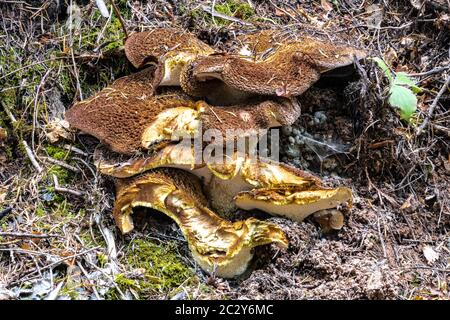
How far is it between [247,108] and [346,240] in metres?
1.07

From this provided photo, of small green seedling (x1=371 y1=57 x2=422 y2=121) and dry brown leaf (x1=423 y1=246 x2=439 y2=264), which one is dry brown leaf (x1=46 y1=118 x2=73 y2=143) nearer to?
small green seedling (x1=371 y1=57 x2=422 y2=121)

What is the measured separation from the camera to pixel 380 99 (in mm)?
4023

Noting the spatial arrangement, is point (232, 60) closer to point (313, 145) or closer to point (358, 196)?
point (313, 145)

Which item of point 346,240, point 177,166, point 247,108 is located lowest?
point 346,240

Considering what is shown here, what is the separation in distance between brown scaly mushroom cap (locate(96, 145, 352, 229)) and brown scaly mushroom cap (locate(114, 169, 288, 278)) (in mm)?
87

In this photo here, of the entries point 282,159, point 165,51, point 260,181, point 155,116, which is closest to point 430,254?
point 282,159

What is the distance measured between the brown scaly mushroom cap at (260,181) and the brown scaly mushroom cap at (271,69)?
449 millimetres

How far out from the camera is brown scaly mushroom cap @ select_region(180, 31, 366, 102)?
3.51 m

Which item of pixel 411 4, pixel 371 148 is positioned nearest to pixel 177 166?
pixel 371 148

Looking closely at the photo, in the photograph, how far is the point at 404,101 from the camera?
153 inches

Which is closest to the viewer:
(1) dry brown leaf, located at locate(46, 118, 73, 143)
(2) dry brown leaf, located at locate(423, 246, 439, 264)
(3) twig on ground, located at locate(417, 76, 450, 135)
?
(2) dry brown leaf, located at locate(423, 246, 439, 264)

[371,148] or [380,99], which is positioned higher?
[380,99]

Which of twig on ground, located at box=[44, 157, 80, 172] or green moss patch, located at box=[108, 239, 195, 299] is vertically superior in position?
twig on ground, located at box=[44, 157, 80, 172]

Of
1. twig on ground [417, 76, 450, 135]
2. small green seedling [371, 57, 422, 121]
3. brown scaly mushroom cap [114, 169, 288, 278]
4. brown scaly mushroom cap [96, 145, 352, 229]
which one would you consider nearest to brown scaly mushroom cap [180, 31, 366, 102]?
small green seedling [371, 57, 422, 121]
